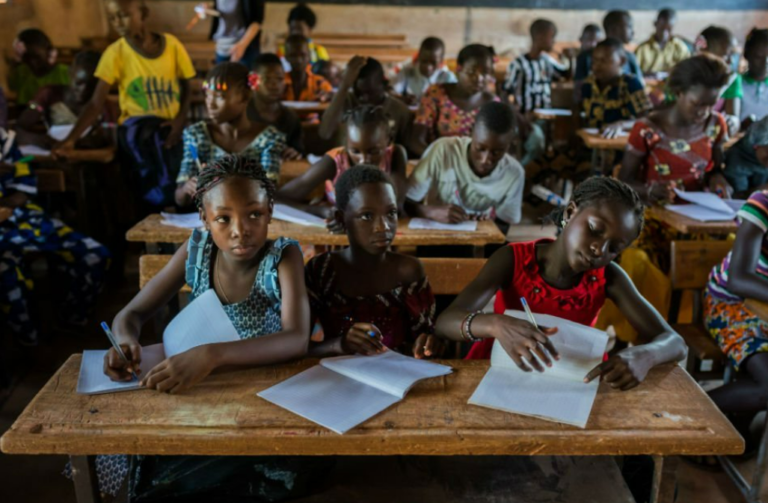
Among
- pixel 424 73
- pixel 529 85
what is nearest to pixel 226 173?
pixel 424 73

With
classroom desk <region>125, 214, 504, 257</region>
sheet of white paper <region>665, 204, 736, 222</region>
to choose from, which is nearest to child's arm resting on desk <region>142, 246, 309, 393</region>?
classroom desk <region>125, 214, 504, 257</region>

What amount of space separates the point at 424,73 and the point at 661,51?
12.7 ft

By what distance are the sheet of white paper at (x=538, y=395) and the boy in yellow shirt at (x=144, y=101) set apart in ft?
10.2

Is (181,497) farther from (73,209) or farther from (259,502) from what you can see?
(73,209)

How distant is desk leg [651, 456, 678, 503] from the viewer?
121 cm

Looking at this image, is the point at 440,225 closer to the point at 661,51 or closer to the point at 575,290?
the point at 575,290

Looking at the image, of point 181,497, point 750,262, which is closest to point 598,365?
point 181,497

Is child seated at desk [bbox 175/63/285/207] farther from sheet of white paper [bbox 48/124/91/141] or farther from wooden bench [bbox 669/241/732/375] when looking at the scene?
wooden bench [bbox 669/241/732/375]

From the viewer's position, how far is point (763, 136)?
8.75ft

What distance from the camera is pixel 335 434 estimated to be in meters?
1.11

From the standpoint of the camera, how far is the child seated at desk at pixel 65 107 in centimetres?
422

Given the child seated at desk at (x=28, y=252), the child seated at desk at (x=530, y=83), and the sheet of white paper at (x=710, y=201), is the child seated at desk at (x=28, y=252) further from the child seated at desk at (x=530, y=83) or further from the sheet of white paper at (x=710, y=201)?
the child seated at desk at (x=530, y=83)

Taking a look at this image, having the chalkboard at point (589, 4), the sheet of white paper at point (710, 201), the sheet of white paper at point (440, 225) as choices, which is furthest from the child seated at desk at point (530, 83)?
the chalkboard at point (589, 4)

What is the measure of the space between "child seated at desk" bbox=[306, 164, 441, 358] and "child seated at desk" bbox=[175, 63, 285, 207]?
112 cm
